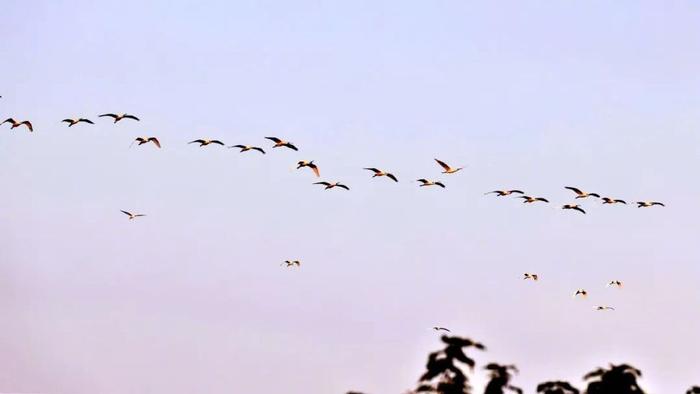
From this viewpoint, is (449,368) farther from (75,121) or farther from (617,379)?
(75,121)

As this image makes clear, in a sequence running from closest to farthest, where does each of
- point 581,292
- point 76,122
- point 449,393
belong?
point 449,393
point 76,122
point 581,292

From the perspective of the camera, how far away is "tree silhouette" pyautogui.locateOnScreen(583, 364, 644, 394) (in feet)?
77.6

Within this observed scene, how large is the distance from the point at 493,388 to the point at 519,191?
49.5 meters

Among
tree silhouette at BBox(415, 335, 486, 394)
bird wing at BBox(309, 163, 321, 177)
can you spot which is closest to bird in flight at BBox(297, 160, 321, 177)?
bird wing at BBox(309, 163, 321, 177)

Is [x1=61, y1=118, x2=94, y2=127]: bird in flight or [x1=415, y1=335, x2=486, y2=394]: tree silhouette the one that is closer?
[x1=415, y1=335, x2=486, y2=394]: tree silhouette

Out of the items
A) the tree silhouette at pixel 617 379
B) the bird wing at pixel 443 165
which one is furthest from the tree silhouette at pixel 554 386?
the bird wing at pixel 443 165

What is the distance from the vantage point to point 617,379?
23734mm

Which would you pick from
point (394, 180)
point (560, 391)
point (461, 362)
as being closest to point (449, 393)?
point (461, 362)

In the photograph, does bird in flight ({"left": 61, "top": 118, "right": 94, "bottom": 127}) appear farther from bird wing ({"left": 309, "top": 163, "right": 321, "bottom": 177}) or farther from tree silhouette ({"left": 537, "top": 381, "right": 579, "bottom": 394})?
tree silhouette ({"left": 537, "top": 381, "right": 579, "bottom": 394})

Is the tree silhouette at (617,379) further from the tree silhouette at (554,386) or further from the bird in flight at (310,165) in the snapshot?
the bird in flight at (310,165)

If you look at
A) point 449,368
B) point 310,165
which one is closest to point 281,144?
point 310,165

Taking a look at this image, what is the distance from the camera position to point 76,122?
69.1 m

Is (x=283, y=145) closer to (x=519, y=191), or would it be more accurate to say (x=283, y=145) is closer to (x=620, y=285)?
(x=519, y=191)

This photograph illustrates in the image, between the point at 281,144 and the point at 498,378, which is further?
the point at 281,144
